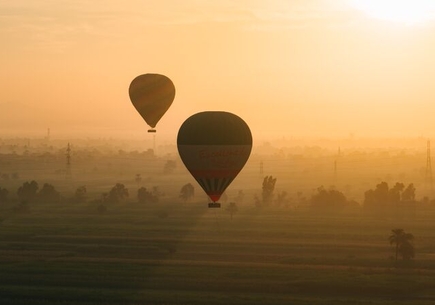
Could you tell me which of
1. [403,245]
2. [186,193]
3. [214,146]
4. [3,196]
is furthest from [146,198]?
[214,146]

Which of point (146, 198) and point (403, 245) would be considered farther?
point (146, 198)

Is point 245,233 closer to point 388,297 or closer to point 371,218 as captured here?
point 371,218

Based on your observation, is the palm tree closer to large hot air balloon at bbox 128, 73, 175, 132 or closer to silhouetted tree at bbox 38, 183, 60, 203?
large hot air balloon at bbox 128, 73, 175, 132

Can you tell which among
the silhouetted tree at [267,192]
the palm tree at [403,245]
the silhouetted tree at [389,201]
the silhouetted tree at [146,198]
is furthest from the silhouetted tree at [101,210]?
the palm tree at [403,245]

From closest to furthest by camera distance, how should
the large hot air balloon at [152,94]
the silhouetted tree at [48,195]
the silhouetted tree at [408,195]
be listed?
the large hot air balloon at [152,94], the silhouetted tree at [408,195], the silhouetted tree at [48,195]

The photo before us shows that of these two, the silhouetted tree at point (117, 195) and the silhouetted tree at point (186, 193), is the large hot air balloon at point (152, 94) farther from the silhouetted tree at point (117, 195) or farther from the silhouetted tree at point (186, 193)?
the silhouetted tree at point (186, 193)

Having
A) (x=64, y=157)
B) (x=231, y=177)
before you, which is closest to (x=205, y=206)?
(x=231, y=177)

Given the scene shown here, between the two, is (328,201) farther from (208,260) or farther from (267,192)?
(208,260)
